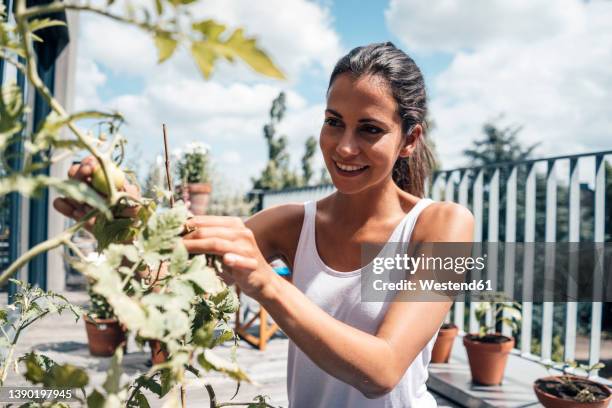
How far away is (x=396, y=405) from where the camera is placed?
126cm

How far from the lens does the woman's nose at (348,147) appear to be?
1218mm

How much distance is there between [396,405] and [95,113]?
3.76 feet

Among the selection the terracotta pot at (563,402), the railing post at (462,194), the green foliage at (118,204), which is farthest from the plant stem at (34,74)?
the railing post at (462,194)

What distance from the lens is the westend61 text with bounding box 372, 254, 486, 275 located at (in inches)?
49.7

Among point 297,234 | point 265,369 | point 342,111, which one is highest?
point 342,111

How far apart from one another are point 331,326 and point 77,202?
17.0 inches

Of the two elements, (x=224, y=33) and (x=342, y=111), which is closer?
(x=224, y=33)

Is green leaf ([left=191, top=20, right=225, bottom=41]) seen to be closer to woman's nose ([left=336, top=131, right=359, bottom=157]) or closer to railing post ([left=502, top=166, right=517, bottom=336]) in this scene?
woman's nose ([left=336, top=131, right=359, bottom=157])

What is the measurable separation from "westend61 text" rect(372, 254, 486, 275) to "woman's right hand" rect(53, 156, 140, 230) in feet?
2.78

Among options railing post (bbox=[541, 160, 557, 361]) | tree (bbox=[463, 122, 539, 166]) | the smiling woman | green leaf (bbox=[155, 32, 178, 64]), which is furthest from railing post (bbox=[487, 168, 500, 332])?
tree (bbox=[463, 122, 539, 166])

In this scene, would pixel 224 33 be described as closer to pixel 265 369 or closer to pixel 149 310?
pixel 149 310

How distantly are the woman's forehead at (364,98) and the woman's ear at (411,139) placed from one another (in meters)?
0.15

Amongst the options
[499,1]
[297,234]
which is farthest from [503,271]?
[499,1]

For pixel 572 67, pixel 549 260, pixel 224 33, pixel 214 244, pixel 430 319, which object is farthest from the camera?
pixel 572 67
